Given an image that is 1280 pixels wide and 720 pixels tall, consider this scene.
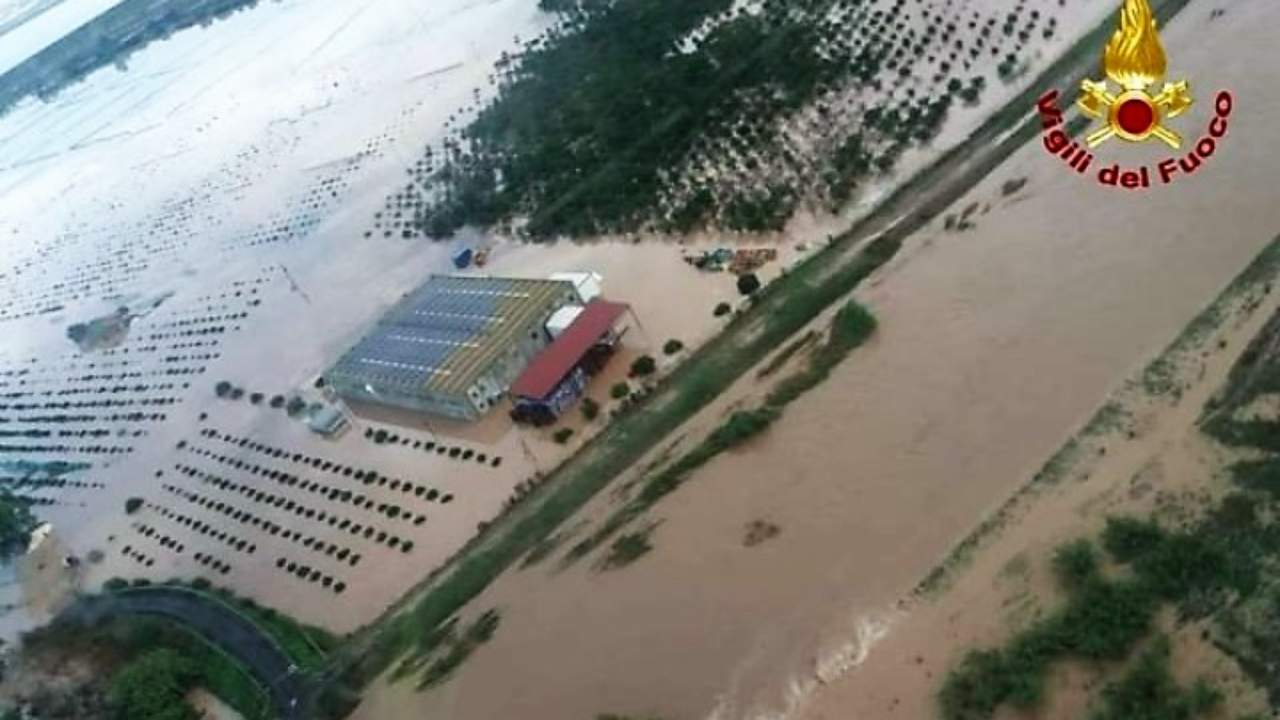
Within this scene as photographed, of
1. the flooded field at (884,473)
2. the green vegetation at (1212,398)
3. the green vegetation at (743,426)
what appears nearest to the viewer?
the green vegetation at (1212,398)

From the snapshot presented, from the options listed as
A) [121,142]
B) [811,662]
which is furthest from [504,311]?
[121,142]

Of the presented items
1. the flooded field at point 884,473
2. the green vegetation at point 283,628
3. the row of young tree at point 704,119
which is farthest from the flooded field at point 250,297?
the flooded field at point 884,473

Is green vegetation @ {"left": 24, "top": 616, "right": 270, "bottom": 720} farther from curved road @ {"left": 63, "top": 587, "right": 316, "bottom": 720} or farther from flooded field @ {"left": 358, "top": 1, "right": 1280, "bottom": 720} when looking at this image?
flooded field @ {"left": 358, "top": 1, "right": 1280, "bottom": 720}

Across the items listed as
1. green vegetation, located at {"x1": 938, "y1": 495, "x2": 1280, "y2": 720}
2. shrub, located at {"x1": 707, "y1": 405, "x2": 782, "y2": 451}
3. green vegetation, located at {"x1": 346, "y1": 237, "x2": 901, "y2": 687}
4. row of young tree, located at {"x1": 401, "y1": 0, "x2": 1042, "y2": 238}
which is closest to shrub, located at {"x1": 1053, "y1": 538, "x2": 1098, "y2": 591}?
green vegetation, located at {"x1": 938, "y1": 495, "x2": 1280, "y2": 720}

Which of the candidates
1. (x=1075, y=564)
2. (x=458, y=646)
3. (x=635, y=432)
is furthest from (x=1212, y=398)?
(x=458, y=646)

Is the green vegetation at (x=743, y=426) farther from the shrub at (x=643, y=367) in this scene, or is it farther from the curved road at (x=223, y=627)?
the curved road at (x=223, y=627)

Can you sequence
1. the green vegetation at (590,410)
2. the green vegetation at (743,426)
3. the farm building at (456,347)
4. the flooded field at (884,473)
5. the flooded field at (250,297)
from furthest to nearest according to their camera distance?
the farm building at (456,347), the flooded field at (250,297), the green vegetation at (590,410), the green vegetation at (743,426), the flooded field at (884,473)
